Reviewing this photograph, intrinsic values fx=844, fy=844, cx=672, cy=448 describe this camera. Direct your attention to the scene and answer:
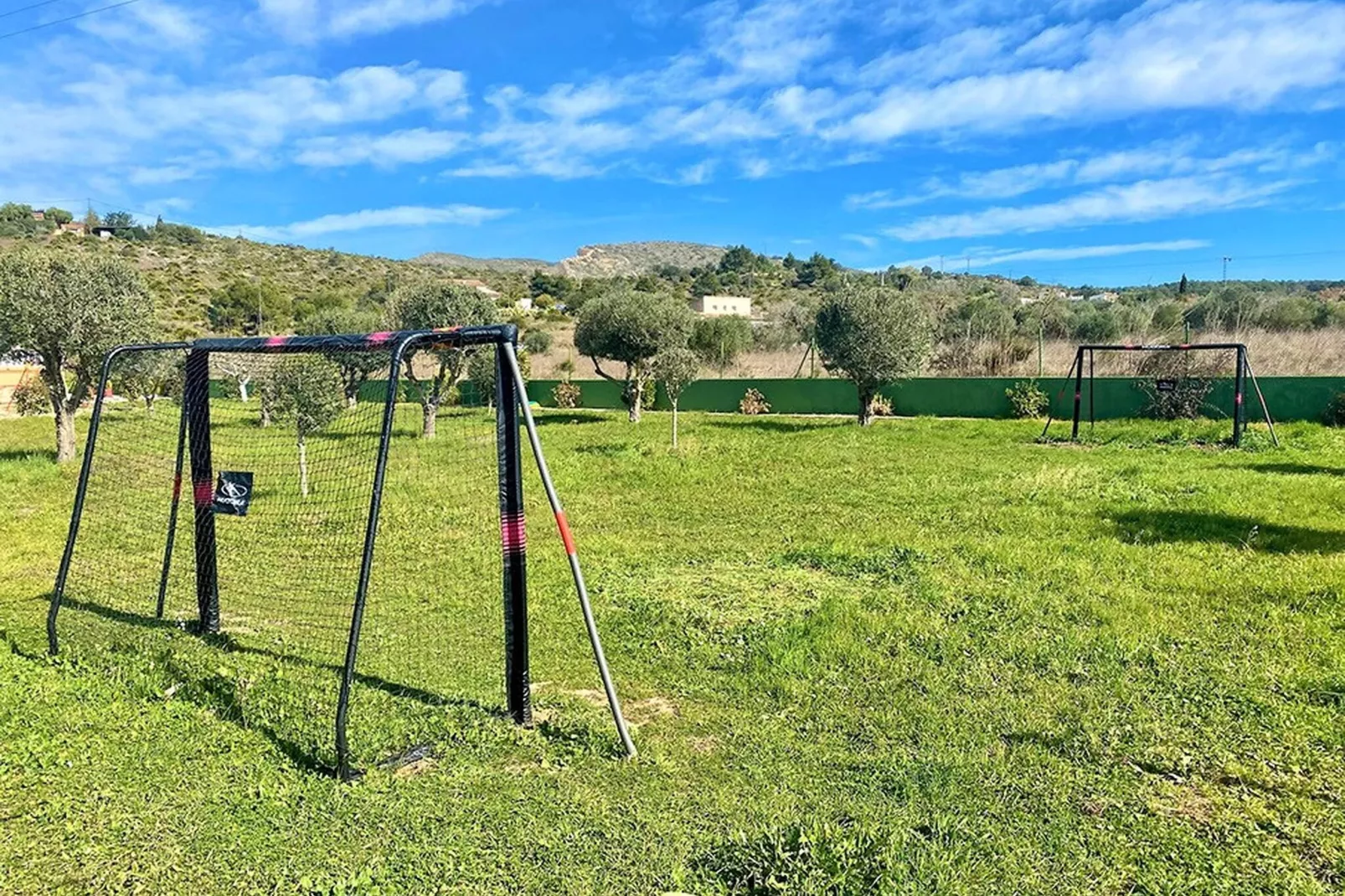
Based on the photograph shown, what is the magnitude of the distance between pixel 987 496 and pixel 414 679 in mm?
8060

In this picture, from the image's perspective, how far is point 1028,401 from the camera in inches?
910

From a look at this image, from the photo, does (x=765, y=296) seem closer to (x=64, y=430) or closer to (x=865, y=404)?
(x=865, y=404)

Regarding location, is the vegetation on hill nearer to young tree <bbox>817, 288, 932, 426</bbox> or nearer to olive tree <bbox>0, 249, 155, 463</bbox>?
young tree <bbox>817, 288, 932, 426</bbox>

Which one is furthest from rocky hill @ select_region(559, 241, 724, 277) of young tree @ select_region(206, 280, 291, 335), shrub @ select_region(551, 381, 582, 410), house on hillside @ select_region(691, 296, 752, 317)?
shrub @ select_region(551, 381, 582, 410)

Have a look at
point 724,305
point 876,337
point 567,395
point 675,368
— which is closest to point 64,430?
point 675,368

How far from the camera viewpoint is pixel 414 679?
514cm

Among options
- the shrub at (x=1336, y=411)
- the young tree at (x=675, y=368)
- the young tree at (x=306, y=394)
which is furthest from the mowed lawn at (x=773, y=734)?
the shrub at (x=1336, y=411)

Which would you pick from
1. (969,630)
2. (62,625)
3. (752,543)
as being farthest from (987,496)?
(62,625)

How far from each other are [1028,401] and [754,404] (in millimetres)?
9134

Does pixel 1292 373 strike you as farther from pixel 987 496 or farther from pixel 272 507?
pixel 272 507

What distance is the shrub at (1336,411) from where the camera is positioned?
18219 mm

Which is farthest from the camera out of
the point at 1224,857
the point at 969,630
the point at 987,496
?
the point at 987,496

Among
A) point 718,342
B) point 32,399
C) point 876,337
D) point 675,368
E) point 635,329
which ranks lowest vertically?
point 32,399

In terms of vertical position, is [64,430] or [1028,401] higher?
[1028,401]
